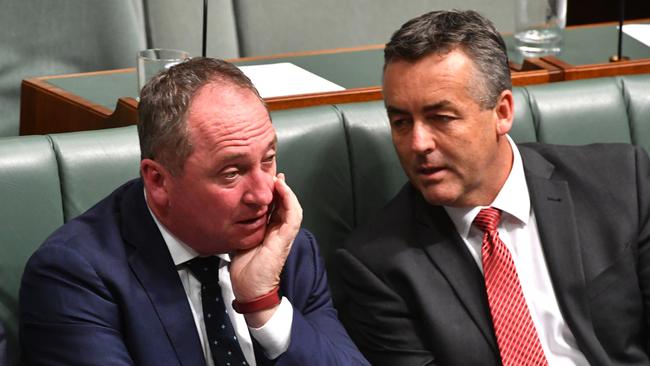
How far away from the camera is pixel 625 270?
2.09 m

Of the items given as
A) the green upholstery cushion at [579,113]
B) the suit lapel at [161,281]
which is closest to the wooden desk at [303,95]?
the green upholstery cushion at [579,113]

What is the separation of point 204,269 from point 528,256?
64 cm

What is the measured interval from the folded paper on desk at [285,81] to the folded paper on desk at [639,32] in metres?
0.92

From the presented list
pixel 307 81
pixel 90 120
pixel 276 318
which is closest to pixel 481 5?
pixel 307 81

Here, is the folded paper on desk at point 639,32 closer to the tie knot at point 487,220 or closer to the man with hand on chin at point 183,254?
the tie knot at point 487,220

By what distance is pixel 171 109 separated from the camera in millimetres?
1718

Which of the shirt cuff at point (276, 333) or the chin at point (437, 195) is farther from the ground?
the chin at point (437, 195)

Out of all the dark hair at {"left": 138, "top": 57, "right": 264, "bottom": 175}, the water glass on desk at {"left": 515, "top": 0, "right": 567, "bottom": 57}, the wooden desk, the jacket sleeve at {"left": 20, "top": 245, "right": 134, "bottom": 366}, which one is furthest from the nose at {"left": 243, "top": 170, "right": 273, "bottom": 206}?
the water glass on desk at {"left": 515, "top": 0, "right": 567, "bottom": 57}

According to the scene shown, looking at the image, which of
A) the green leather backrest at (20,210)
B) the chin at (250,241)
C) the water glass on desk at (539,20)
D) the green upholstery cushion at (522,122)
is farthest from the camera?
the water glass on desk at (539,20)

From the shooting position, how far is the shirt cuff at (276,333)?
1755 mm

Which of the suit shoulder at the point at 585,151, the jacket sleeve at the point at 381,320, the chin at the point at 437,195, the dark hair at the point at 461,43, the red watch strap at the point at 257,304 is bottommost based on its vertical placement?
the jacket sleeve at the point at 381,320

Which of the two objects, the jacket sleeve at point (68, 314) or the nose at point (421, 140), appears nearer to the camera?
the jacket sleeve at point (68, 314)

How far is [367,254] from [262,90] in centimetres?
56

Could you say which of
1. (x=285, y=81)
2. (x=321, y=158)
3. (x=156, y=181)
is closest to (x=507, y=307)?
(x=321, y=158)
